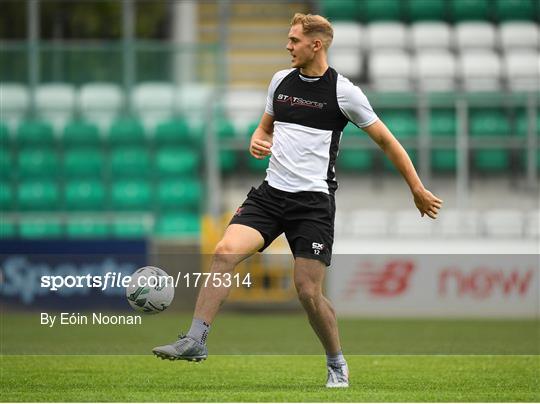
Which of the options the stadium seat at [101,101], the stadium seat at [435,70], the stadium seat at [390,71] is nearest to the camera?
the stadium seat at [101,101]

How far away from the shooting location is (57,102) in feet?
62.7

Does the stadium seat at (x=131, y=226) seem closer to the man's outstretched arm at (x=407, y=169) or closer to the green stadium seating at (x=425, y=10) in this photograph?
the green stadium seating at (x=425, y=10)

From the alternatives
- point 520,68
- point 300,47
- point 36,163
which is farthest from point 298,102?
point 520,68

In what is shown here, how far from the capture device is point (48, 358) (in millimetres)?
9977

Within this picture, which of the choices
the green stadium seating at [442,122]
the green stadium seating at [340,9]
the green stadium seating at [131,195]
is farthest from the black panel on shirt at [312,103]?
the green stadium seating at [340,9]

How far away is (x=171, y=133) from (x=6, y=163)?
8.23ft

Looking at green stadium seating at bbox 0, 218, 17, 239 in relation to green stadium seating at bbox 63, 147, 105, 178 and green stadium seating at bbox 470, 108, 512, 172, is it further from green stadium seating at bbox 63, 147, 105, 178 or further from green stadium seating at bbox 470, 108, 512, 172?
green stadium seating at bbox 470, 108, 512, 172

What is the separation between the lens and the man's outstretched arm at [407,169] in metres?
7.39

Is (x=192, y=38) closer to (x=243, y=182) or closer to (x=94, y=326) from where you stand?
(x=243, y=182)

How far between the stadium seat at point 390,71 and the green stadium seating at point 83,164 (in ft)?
14.2

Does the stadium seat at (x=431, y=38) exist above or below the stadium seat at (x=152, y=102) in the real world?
above

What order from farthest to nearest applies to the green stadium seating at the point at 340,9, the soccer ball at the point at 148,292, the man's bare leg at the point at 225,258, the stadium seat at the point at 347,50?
the green stadium seating at the point at 340,9, the stadium seat at the point at 347,50, the soccer ball at the point at 148,292, the man's bare leg at the point at 225,258

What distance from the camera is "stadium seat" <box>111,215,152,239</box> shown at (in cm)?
1735

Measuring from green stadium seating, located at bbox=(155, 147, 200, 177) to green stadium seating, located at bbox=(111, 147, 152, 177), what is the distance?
19 centimetres
